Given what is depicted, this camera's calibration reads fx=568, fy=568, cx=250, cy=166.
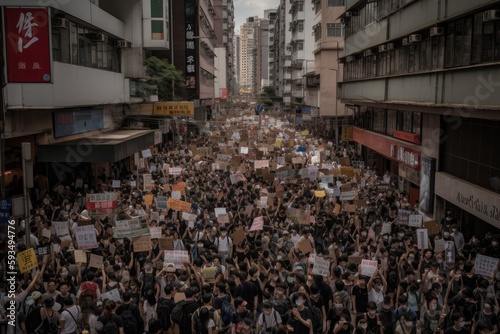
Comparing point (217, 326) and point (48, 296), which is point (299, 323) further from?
point (48, 296)

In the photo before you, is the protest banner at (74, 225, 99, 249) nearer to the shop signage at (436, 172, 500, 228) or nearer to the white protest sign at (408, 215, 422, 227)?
the white protest sign at (408, 215, 422, 227)

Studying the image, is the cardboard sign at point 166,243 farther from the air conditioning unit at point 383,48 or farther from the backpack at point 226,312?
the air conditioning unit at point 383,48

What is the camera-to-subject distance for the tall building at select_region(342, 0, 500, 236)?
589 inches

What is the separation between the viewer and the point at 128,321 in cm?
862

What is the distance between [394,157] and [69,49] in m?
14.9

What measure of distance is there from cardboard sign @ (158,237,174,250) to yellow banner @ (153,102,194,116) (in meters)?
22.6

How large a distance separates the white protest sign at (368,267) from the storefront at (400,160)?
12744 mm

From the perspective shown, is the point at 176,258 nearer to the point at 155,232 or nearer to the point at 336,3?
the point at 155,232

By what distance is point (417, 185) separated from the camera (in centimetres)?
2373

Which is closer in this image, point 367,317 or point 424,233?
point 367,317

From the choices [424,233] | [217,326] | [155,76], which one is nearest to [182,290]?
[217,326]

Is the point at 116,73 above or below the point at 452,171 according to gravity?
above

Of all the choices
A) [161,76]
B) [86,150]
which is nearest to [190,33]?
[161,76]

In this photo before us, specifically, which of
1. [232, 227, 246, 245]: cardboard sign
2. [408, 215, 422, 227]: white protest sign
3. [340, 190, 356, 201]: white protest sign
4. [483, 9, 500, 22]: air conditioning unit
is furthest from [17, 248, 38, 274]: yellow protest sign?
[483, 9, 500, 22]: air conditioning unit
